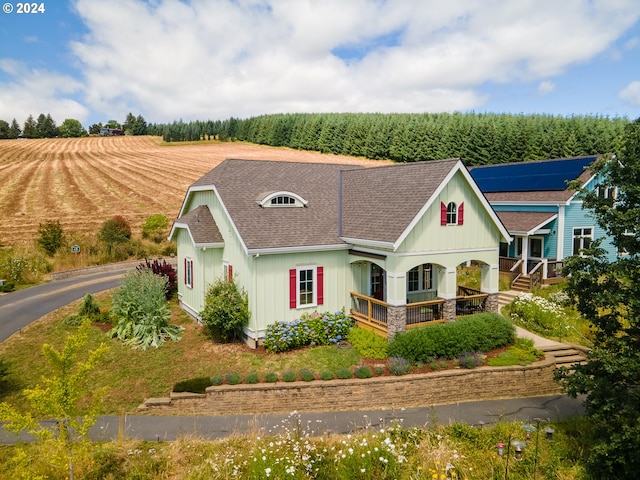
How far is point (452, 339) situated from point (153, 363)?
36.1 feet

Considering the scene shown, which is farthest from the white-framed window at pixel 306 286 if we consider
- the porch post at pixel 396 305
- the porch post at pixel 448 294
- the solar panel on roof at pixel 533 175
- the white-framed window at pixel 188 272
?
the solar panel on roof at pixel 533 175

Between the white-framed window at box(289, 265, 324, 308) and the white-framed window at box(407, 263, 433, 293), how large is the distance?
14.9 feet

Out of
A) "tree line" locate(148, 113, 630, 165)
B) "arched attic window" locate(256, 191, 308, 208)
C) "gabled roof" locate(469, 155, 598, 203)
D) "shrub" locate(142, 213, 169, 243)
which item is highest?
"tree line" locate(148, 113, 630, 165)

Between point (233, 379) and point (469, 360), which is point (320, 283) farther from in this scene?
point (469, 360)

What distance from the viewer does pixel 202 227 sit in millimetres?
20578

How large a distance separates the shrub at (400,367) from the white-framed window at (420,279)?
5.57 metres

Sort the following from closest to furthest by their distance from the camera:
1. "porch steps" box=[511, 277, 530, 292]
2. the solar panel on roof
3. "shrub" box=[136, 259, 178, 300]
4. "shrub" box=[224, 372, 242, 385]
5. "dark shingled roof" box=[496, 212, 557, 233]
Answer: "shrub" box=[224, 372, 242, 385], "shrub" box=[136, 259, 178, 300], "porch steps" box=[511, 277, 530, 292], "dark shingled roof" box=[496, 212, 557, 233], the solar panel on roof

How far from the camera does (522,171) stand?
34.4 meters

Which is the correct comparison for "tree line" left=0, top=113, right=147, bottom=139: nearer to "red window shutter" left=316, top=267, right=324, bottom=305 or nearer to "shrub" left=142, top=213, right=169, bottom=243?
"shrub" left=142, top=213, right=169, bottom=243

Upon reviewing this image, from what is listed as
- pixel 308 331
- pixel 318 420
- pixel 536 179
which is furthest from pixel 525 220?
pixel 318 420

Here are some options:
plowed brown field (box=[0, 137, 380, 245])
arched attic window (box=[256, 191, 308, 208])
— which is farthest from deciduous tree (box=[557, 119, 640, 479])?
plowed brown field (box=[0, 137, 380, 245])

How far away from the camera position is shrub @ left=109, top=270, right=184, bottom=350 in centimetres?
1875

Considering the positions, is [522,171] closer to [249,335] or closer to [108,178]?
[249,335]

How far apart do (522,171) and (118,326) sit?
97.2 ft
